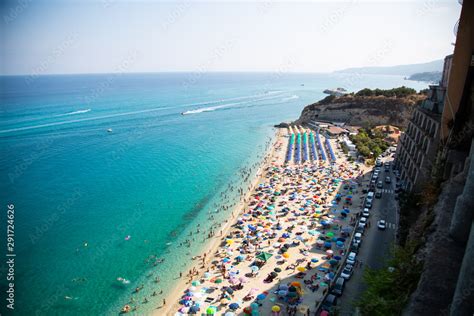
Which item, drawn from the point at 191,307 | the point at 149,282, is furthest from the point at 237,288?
the point at 149,282

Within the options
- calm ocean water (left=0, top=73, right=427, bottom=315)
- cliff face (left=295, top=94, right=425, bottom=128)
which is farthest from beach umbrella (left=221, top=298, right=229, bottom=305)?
cliff face (left=295, top=94, right=425, bottom=128)

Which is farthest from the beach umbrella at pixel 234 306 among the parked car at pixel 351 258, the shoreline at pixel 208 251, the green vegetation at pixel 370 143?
the green vegetation at pixel 370 143

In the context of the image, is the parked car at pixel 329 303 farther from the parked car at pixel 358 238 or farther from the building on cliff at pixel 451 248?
the building on cliff at pixel 451 248

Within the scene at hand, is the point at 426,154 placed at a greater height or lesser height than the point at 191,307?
greater

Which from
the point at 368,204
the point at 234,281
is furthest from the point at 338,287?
the point at 368,204

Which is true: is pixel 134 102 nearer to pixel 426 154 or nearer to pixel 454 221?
pixel 426 154

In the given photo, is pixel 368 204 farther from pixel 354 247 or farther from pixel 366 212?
pixel 354 247
